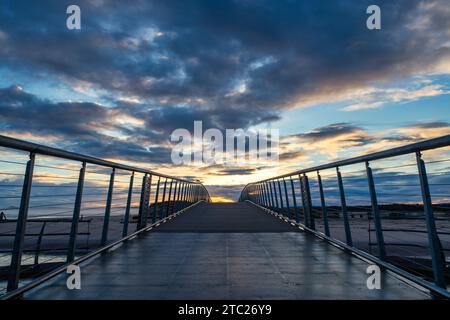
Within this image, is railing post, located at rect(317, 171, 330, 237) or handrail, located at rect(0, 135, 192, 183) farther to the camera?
railing post, located at rect(317, 171, 330, 237)

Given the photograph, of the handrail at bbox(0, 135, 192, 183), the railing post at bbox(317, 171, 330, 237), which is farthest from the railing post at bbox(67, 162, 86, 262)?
the railing post at bbox(317, 171, 330, 237)

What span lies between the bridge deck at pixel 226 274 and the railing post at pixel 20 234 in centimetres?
21

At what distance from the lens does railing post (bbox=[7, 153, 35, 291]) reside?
2297mm

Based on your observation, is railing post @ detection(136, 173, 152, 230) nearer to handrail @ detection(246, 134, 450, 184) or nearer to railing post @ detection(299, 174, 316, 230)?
railing post @ detection(299, 174, 316, 230)

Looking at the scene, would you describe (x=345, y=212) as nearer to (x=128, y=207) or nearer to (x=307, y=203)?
(x=307, y=203)

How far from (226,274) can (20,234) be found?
188 cm

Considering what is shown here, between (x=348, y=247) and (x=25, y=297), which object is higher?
(x=348, y=247)

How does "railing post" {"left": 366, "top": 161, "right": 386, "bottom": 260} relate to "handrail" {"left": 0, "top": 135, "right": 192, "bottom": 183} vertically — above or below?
below

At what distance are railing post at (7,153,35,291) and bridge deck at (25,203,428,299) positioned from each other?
0.21m
